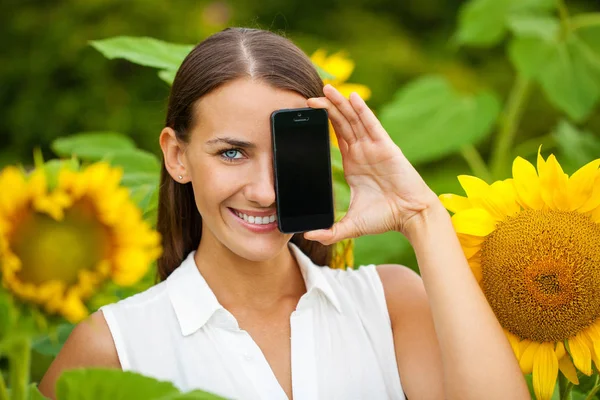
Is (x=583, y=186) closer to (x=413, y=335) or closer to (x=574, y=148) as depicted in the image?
(x=413, y=335)

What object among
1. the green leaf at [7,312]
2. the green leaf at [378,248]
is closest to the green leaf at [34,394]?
the green leaf at [7,312]

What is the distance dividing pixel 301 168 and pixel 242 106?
0.12m

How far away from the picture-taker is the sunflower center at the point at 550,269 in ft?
3.76

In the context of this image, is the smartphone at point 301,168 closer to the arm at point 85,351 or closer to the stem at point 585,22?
the arm at point 85,351

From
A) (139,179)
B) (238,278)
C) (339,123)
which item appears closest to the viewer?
(339,123)

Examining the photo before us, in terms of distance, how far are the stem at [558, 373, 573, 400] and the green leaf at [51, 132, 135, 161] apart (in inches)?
36.5

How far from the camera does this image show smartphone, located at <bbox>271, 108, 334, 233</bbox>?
127cm

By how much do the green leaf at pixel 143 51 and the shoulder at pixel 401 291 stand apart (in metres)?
0.49

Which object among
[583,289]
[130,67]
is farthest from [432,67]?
[583,289]

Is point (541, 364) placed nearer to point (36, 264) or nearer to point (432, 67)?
point (36, 264)

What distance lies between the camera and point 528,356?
1.19 meters

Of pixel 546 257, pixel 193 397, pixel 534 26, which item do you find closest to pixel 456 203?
pixel 546 257

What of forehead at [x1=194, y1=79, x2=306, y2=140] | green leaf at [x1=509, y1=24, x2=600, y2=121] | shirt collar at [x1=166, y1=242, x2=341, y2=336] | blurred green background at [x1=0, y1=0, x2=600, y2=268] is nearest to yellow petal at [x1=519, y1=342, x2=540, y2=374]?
shirt collar at [x1=166, y1=242, x2=341, y2=336]

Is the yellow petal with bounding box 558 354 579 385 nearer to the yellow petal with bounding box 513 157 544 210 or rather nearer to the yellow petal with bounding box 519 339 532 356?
the yellow petal with bounding box 519 339 532 356
